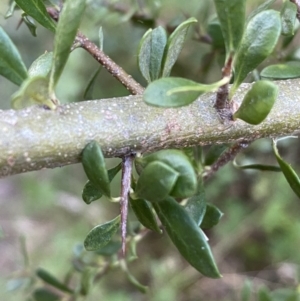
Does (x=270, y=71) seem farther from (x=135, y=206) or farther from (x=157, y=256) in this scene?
(x=157, y=256)

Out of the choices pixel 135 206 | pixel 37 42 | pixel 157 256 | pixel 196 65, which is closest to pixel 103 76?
pixel 37 42

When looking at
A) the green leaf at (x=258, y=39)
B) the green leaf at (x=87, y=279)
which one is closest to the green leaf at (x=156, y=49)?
the green leaf at (x=258, y=39)

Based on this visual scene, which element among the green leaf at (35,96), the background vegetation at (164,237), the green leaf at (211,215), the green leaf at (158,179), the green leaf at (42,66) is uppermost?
the green leaf at (35,96)

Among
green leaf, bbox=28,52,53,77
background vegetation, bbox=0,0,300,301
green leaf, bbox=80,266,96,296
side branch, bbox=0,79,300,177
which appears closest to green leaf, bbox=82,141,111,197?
side branch, bbox=0,79,300,177

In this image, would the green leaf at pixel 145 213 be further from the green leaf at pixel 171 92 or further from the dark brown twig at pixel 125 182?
the green leaf at pixel 171 92

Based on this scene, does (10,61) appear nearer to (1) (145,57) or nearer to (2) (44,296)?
(1) (145,57)

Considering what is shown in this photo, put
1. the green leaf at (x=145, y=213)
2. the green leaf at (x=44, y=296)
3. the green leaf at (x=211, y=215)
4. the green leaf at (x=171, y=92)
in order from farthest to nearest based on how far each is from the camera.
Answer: the green leaf at (x=44, y=296), the green leaf at (x=211, y=215), the green leaf at (x=145, y=213), the green leaf at (x=171, y=92)
